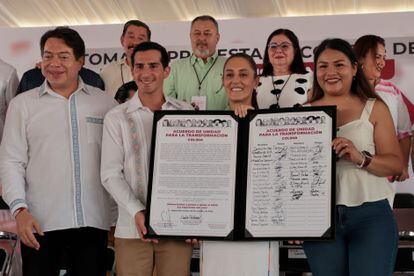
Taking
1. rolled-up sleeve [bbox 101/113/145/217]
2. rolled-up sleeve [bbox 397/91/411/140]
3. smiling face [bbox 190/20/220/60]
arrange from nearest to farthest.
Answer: rolled-up sleeve [bbox 101/113/145/217] < rolled-up sleeve [bbox 397/91/411/140] < smiling face [bbox 190/20/220/60]

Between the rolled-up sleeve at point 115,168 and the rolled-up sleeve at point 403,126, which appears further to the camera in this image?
the rolled-up sleeve at point 403,126

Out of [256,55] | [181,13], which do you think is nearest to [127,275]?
[256,55]

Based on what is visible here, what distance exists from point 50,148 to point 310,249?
1.37 m

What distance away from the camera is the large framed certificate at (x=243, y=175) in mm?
2873

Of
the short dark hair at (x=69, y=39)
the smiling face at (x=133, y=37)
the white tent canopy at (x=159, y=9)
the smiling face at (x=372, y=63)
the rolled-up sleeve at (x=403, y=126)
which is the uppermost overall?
the white tent canopy at (x=159, y=9)

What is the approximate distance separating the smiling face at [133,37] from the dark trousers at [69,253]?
2.16m

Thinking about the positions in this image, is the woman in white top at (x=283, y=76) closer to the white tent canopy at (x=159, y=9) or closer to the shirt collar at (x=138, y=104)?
the shirt collar at (x=138, y=104)

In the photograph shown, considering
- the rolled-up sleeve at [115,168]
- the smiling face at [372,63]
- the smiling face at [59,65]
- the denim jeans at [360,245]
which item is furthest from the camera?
the smiling face at [372,63]

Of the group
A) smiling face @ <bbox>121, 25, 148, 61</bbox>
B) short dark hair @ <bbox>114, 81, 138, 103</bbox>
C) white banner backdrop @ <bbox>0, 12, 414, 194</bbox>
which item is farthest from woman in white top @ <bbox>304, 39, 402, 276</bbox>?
white banner backdrop @ <bbox>0, 12, 414, 194</bbox>

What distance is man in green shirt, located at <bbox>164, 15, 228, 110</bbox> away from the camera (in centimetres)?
445

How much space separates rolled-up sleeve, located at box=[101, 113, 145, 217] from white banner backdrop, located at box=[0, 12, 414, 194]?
3.67 m

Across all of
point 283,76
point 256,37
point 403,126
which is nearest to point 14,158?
point 283,76

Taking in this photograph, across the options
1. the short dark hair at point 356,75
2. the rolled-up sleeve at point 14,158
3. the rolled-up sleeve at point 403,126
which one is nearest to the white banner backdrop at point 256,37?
the rolled-up sleeve at point 403,126

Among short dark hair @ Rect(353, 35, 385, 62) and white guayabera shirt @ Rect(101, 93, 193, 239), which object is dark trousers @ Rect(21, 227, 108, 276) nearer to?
white guayabera shirt @ Rect(101, 93, 193, 239)
